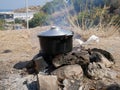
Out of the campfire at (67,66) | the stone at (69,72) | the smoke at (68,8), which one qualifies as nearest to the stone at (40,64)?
the campfire at (67,66)

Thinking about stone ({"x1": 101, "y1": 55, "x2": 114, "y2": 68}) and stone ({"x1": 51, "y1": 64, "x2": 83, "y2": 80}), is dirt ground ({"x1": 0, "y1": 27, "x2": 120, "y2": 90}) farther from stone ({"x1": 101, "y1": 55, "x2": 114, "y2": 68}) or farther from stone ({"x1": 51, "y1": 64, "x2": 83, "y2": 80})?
stone ({"x1": 51, "y1": 64, "x2": 83, "y2": 80})

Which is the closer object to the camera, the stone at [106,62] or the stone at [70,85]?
the stone at [70,85]

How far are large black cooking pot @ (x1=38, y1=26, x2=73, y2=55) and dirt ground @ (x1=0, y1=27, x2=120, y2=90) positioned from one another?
2.31 feet

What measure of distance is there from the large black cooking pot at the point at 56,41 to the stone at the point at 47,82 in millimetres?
621

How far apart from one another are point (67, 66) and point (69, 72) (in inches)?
6.0

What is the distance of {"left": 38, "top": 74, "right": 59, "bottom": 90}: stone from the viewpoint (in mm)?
3977

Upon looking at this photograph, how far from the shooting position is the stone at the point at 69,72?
4242mm

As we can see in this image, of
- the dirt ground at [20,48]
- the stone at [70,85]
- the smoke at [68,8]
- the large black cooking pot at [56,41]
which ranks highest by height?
the smoke at [68,8]

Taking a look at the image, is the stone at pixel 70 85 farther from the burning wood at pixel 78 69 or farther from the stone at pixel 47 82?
the stone at pixel 47 82

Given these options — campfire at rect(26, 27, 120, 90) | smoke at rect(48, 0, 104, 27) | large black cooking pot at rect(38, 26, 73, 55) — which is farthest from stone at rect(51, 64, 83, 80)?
smoke at rect(48, 0, 104, 27)

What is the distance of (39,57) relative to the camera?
15.3ft

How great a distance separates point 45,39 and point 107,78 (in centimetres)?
112

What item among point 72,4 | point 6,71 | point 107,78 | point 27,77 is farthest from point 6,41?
point 107,78

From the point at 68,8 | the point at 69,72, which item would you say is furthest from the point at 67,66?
the point at 68,8
